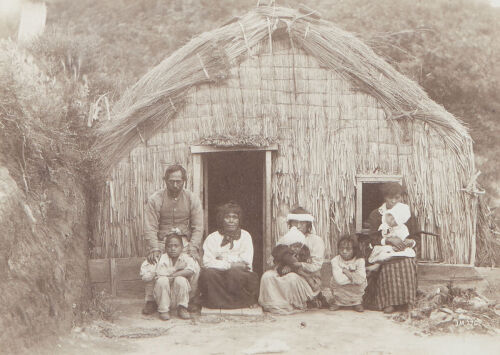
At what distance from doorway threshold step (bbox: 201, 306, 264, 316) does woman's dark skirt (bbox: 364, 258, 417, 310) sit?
4.39ft

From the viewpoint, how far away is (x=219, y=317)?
6.50m

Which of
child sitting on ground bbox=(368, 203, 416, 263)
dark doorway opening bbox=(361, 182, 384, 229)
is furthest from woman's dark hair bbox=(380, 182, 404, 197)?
dark doorway opening bbox=(361, 182, 384, 229)

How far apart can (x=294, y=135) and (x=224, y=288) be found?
2.14m

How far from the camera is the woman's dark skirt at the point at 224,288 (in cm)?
672

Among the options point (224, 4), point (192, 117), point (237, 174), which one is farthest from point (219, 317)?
point (224, 4)

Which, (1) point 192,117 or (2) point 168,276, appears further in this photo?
(1) point 192,117

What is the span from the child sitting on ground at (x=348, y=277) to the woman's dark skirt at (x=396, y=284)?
186 mm

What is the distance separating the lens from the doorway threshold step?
6.60m

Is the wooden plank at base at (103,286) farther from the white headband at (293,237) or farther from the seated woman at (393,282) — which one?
the seated woman at (393,282)

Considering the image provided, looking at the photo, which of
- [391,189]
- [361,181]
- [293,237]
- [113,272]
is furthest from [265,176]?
[113,272]

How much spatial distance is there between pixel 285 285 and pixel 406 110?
105 inches

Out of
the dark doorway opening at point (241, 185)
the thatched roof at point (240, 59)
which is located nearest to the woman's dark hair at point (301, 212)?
the thatched roof at point (240, 59)

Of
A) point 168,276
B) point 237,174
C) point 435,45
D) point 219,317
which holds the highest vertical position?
point 435,45

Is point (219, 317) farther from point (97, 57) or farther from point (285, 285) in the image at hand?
point (97, 57)
